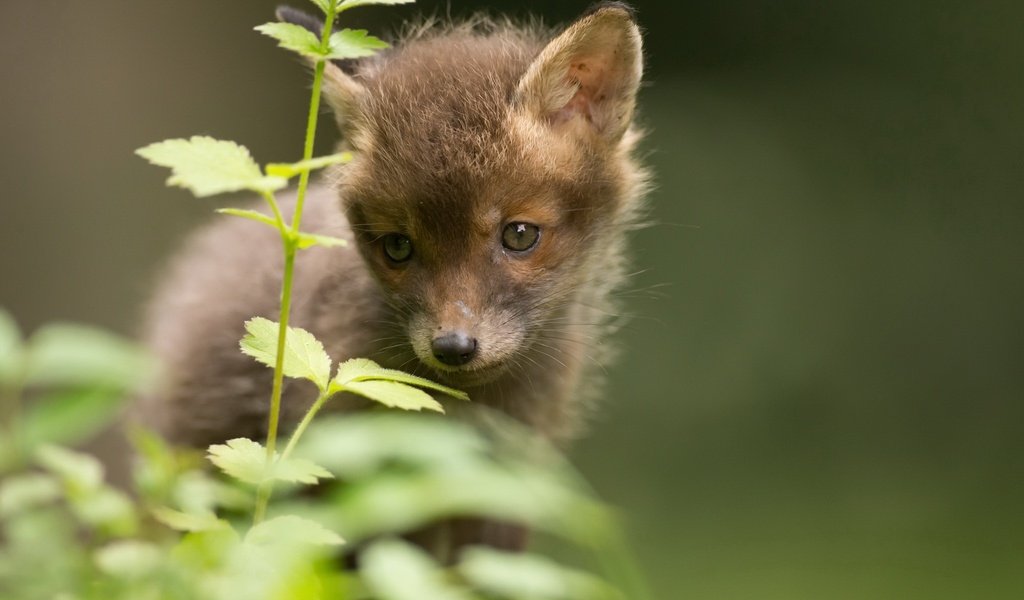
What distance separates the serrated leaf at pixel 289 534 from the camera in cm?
Answer: 130

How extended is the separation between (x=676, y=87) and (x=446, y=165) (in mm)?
4238

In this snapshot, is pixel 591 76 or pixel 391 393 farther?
pixel 591 76

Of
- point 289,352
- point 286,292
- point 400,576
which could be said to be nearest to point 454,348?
point 289,352

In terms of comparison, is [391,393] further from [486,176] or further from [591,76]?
[591,76]

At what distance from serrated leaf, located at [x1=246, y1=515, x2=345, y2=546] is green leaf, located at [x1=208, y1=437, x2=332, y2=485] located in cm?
6

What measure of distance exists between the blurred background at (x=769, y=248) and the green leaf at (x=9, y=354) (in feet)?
13.7

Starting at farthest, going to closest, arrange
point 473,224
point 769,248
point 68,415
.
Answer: point 769,248 < point 473,224 < point 68,415

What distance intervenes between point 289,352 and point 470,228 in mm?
1098

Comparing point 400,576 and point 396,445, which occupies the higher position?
point 396,445

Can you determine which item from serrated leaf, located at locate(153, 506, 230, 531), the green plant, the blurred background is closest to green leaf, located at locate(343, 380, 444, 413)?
the green plant

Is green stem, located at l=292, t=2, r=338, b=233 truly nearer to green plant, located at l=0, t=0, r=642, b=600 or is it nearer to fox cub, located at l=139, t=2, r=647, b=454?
green plant, located at l=0, t=0, r=642, b=600

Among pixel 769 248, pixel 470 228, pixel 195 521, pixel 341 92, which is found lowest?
pixel 195 521

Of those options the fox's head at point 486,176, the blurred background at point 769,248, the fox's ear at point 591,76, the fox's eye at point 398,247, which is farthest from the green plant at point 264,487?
the blurred background at point 769,248

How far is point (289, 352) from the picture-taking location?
1548 millimetres
